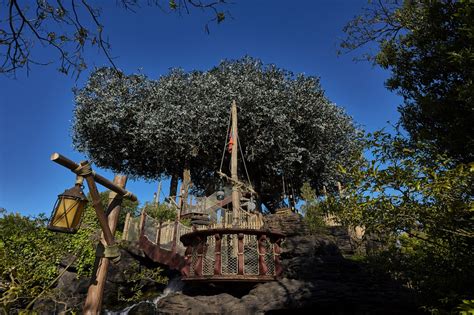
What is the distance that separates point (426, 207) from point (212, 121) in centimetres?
1946

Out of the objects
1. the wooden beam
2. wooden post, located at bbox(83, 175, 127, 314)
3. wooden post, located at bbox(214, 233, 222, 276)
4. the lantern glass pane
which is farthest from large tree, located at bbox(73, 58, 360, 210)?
the lantern glass pane

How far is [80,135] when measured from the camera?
1004 inches

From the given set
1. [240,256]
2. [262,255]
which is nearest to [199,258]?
[240,256]

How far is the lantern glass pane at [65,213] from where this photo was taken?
325 centimetres

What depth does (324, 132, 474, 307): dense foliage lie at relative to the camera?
3.65 meters

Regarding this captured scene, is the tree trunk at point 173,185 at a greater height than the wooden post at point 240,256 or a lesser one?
greater

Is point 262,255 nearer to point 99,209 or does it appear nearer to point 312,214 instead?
point 312,214

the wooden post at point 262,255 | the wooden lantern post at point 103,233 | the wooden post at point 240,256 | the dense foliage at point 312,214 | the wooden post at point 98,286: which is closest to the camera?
the wooden lantern post at point 103,233

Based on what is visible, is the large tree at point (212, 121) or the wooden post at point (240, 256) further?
the large tree at point (212, 121)

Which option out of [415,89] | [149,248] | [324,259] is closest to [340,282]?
[324,259]

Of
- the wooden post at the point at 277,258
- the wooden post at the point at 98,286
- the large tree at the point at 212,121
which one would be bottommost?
the wooden post at the point at 98,286

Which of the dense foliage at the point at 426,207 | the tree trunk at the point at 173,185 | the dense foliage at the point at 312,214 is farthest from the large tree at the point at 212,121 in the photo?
the dense foliage at the point at 426,207

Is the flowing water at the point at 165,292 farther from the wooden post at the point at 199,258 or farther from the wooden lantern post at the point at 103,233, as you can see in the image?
the wooden lantern post at the point at 103,233

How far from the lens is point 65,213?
10.7 feet
